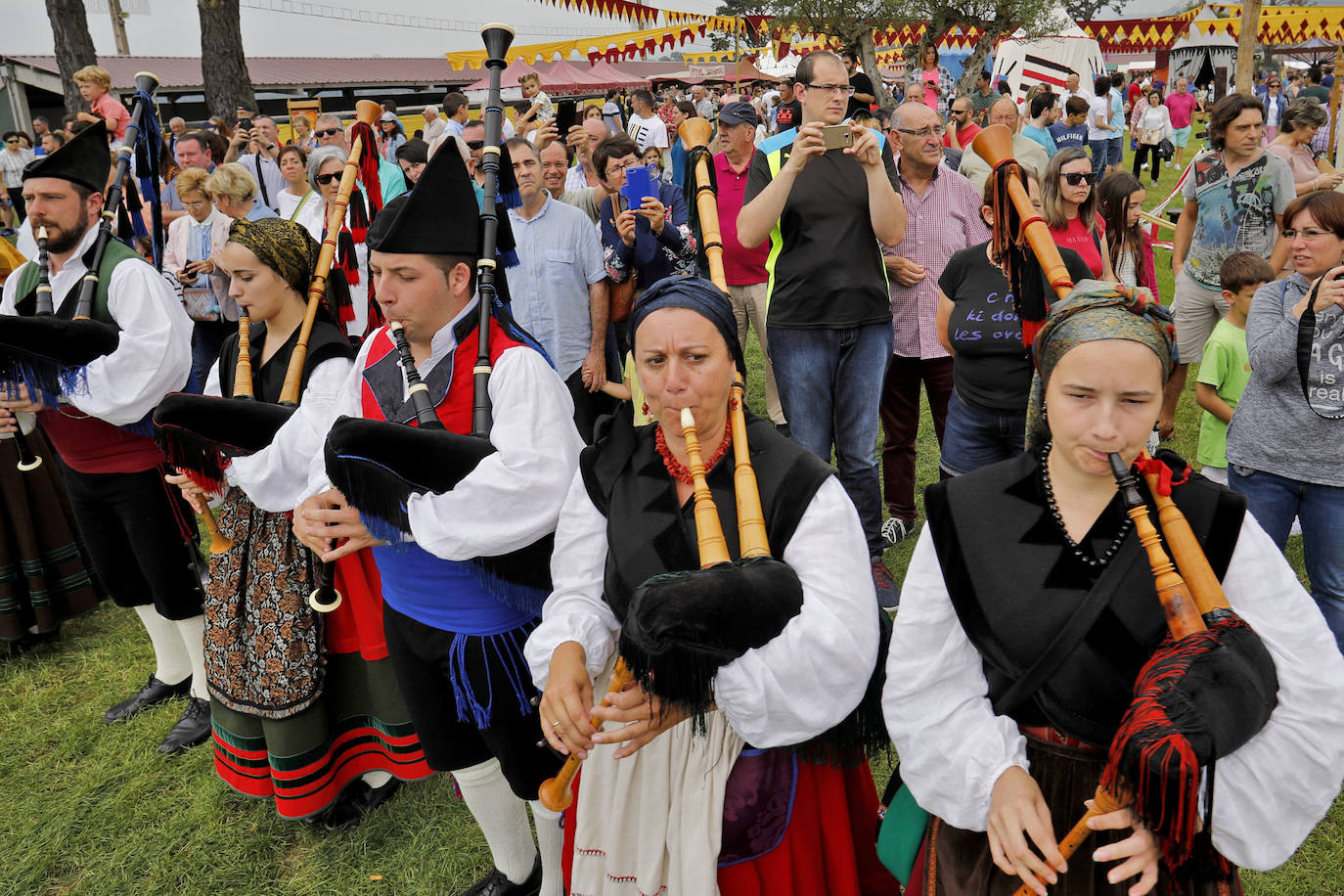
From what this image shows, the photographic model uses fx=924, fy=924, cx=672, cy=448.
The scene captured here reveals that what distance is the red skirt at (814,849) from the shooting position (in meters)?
→ 2.10

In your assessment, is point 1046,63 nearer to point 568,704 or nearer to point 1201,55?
point 568,704

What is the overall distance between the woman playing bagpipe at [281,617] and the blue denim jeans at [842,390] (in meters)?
2.06

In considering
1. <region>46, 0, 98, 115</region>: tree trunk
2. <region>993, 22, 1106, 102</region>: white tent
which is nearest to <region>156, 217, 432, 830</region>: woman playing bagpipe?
<region>993, 22, 1106, 102</region>: white tent

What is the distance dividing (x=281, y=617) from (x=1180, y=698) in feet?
9.02

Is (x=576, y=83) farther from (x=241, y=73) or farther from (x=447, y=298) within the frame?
(x=447, y=298)

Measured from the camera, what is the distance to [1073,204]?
408 cm

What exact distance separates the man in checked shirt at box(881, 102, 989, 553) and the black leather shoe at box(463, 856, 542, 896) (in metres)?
2.75

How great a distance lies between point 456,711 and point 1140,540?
1.89m

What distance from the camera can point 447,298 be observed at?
2.60m

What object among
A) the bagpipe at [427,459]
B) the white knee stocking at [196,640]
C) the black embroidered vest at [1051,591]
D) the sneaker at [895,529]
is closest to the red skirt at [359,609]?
the bagpipe at [427,459]

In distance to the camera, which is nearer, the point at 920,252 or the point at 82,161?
the point at 82,161

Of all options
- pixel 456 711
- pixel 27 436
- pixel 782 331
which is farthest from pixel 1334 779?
pixel 27 436

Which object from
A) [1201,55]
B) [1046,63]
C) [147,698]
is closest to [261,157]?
[147,698]

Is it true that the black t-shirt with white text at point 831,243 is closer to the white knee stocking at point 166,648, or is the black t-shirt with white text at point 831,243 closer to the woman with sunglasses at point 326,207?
the woman with sunglasses at point 326,207
